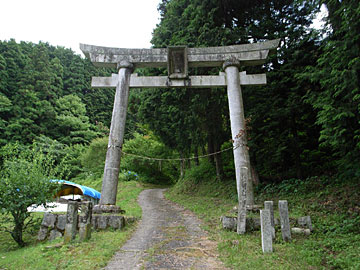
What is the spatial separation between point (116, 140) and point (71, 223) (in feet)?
8.42

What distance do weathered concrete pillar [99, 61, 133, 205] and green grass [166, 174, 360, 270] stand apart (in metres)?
2.66

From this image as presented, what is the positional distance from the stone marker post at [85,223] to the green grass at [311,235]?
2.50 m

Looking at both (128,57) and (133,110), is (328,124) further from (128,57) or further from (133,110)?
(133,110)

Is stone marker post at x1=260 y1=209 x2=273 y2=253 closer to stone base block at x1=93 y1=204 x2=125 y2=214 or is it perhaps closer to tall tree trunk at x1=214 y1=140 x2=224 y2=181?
stone base block at x1=93 y1=204 x2=125 y2=214

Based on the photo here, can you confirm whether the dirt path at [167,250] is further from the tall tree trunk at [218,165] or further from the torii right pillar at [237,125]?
the tall tree trunk at [218,165]

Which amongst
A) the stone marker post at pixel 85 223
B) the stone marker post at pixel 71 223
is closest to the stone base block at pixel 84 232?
the stone marker post at pixel 85 223

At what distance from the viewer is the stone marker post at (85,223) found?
457 centimetres

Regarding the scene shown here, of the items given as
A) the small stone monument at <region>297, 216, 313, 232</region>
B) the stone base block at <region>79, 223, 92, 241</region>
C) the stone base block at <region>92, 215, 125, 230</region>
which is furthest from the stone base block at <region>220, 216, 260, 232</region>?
the stone base block at <region>79, 223, 92, 241</region>

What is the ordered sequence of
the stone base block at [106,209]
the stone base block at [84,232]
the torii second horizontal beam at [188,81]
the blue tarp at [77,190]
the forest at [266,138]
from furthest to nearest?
the blue tarp at [77,190] → the torii second horizontal beam at [188,81] → the stone base block at [106,209] → the stone base block at [84,232] → the forest at [266,138]

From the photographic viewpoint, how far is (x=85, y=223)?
4.66 meters

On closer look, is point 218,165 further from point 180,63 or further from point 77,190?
point 77,190

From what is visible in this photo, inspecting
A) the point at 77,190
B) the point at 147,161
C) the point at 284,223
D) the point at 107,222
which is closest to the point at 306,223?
the point at 284,223

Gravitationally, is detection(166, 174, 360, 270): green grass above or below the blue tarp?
below

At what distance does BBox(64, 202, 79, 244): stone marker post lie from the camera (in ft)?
15.1
